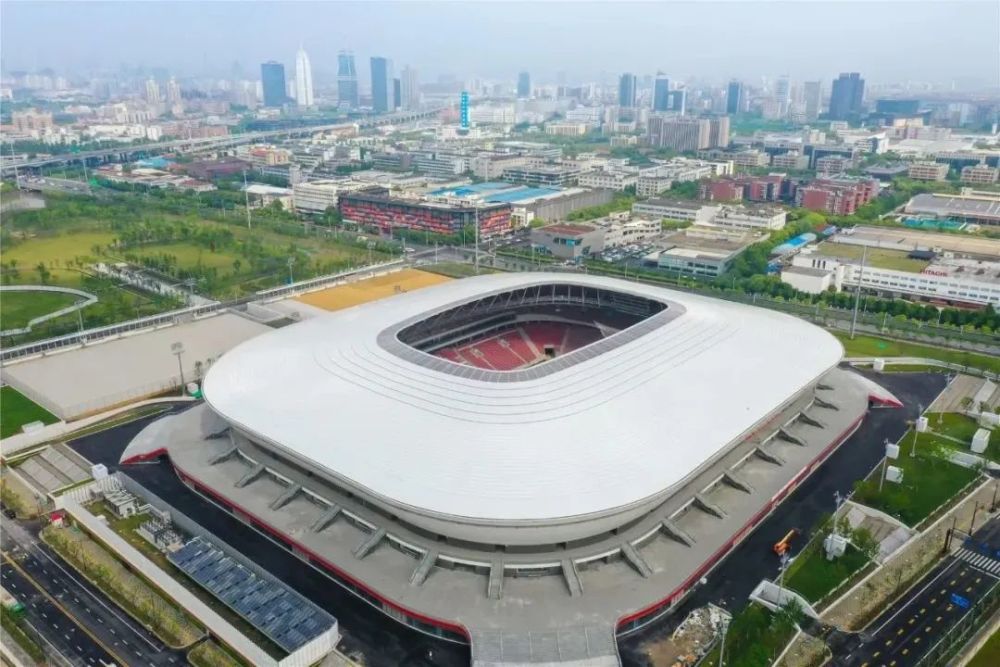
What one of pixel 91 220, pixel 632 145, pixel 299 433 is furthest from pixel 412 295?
pixel 632 145

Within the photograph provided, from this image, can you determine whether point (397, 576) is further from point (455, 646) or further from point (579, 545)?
point (579, 545)

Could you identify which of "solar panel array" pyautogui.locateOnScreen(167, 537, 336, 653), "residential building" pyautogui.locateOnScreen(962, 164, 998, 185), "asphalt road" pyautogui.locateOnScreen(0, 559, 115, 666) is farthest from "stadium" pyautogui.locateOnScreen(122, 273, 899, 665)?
"residential building" pyautogui.locateOnScreen(962, 164, 998, 185)

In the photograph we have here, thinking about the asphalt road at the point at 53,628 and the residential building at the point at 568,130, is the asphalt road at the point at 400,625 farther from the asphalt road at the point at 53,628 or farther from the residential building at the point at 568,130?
the residential building at the point at 568,130

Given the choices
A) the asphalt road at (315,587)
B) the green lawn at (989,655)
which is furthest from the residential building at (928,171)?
the asphalt road at (315,587)

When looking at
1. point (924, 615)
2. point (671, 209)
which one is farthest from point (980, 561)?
point (671, 209)

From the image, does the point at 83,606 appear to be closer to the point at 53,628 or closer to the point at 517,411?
the point at 53,628

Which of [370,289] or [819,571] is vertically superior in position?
[370,289]
